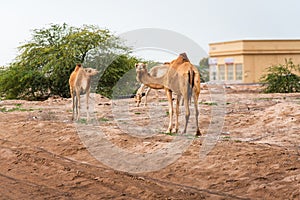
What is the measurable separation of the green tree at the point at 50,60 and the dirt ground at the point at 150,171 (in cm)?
1474

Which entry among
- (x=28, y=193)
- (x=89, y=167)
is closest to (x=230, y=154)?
(x=89, y=167)

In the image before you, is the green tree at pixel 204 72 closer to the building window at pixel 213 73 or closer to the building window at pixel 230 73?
the building window at pixel 213 73

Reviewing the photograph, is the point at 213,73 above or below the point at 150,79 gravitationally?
above

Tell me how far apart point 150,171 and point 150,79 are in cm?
307

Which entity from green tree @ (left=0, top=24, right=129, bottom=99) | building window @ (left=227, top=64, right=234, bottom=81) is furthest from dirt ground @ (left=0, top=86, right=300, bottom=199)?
building window @ (left=227, top=64, right=234, bottom=81)

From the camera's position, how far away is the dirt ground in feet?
26.3

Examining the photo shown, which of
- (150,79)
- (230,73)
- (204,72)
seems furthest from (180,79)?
(230,73)

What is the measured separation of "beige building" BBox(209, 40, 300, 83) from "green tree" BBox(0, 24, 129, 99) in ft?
85.1

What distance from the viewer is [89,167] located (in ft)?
31.6

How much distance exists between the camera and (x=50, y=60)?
28.6 m

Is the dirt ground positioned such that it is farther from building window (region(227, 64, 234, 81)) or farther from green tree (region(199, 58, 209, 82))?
building window (region(227, 64, 234, 81))

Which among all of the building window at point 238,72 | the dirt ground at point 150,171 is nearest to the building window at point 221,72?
the building window at point 238,72

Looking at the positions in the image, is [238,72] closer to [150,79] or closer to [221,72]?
[221,72]

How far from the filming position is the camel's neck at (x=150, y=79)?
38.4 feet
